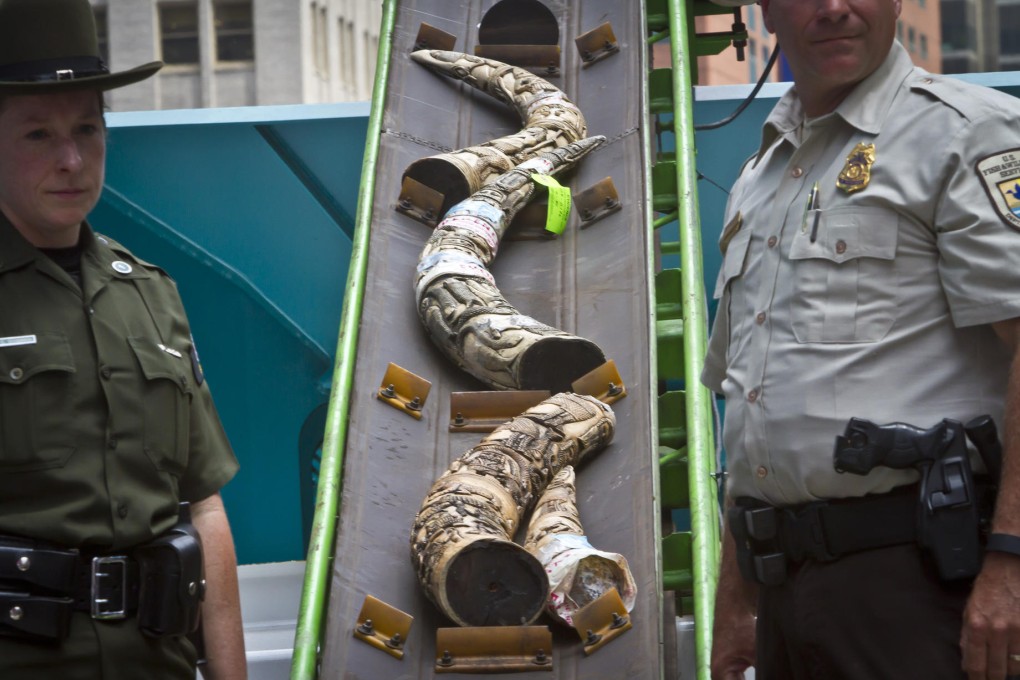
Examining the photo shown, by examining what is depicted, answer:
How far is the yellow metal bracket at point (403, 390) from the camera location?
426 centimetres

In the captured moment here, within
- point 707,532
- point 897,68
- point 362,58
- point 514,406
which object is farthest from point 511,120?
point 362,58

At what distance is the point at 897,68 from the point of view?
2545 mm

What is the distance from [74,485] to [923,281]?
1.38 meters

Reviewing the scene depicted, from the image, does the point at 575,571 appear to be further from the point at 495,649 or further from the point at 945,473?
the point at 945,473

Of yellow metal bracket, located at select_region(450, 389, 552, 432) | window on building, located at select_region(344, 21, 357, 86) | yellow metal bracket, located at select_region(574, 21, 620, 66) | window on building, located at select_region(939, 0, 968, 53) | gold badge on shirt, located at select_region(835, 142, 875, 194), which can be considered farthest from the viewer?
window on building, located at select_region(939, 0, 968, 53)

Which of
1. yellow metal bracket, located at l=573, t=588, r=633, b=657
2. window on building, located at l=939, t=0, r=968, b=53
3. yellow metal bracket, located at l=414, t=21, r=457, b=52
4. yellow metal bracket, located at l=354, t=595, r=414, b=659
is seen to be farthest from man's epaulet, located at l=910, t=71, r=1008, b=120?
window on building, located at l=939, t=0, r=968, b=53

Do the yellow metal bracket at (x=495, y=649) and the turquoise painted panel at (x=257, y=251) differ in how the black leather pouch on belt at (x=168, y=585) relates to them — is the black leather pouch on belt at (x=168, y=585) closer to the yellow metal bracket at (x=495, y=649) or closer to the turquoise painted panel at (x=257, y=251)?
the yellow metal bracket at (x=495, y=649)

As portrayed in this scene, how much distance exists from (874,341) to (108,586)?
1.28 metres

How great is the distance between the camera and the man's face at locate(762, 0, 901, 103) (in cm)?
250

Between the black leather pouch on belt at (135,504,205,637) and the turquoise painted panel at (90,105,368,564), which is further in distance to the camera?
the turquoise painted panel at (90,105,368,564)

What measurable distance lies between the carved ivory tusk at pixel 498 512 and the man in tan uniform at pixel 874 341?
2.94 feet

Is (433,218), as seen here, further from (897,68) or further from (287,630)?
(897,68)

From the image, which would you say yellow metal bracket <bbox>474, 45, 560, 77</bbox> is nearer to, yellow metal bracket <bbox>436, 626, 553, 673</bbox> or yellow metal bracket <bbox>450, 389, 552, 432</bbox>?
yellow metal bracket <bbox>450, 389, 552, 432</bbox>

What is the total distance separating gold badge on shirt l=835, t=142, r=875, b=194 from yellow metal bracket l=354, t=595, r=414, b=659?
5.10 feet
